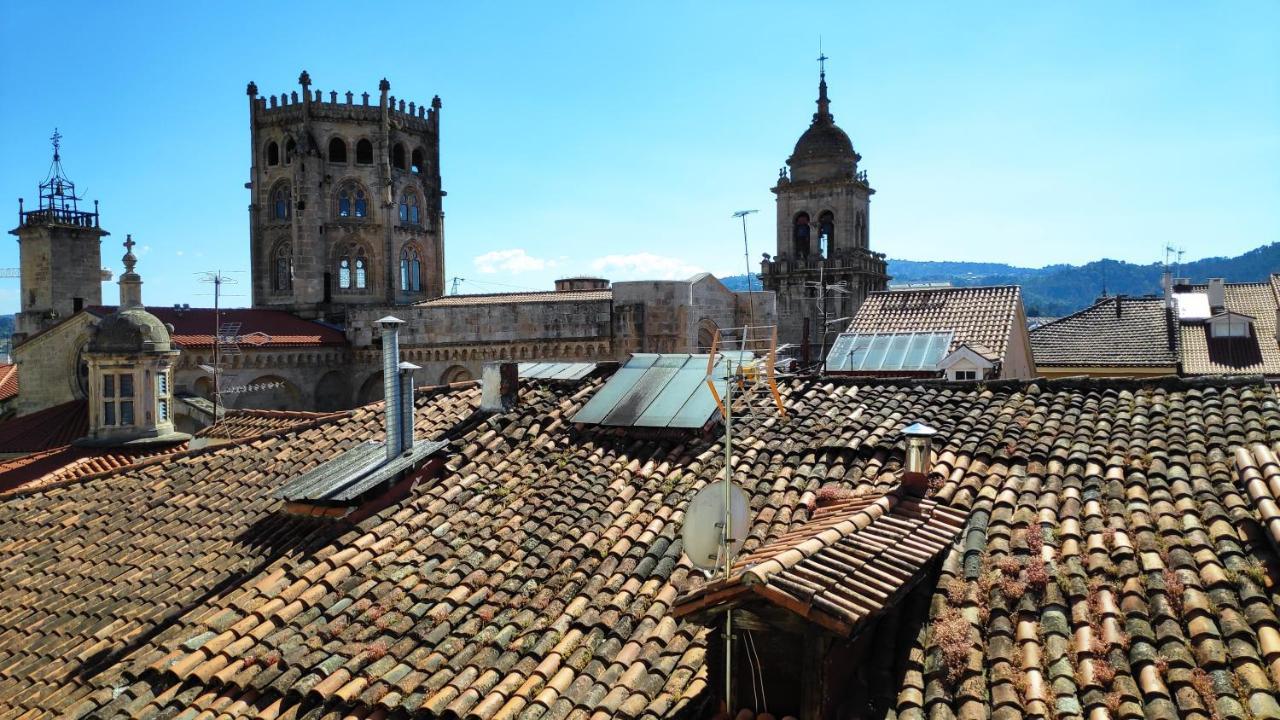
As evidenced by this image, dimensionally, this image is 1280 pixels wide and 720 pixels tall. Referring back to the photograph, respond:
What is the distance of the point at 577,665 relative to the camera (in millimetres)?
6914

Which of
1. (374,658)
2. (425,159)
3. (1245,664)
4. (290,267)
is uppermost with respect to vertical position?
(425,159)

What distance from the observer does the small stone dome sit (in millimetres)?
19891

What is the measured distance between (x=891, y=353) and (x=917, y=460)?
15788 mm

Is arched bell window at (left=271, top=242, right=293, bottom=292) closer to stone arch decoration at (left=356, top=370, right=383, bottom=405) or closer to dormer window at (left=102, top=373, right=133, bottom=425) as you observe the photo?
stone arch decoration at (left=356, top=370, right=383, bottom=405)

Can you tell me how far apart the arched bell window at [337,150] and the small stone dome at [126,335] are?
26499mm

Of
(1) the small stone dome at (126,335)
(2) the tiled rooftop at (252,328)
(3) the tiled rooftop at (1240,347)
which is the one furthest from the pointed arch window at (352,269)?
(3) the tiled rooftop at (1240,347)

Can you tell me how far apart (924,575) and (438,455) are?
19.3 ft

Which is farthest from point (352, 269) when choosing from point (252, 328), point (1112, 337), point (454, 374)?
point (1112, 337)

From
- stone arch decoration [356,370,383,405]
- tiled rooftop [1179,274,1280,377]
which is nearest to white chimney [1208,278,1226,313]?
tiled rooftop [1179,274,1280,377]

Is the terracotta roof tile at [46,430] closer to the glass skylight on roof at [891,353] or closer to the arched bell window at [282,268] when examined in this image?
the glass skylight on roof at [891,353]

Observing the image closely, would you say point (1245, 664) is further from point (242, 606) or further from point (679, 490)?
point (242, 606)

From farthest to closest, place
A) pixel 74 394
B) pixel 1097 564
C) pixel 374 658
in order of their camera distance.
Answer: pixel 74 394
pixel 374 658
pixel 1097 564

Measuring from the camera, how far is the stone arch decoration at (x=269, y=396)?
1455 inches

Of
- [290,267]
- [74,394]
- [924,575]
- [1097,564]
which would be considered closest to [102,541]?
[924,575]
